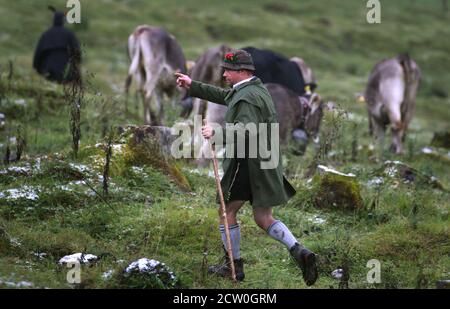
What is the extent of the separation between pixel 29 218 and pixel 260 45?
26150 mm

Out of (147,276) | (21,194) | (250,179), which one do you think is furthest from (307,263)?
(21,194)

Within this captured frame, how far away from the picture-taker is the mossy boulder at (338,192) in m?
8.70

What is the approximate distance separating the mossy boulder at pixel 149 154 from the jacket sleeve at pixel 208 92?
2.28m

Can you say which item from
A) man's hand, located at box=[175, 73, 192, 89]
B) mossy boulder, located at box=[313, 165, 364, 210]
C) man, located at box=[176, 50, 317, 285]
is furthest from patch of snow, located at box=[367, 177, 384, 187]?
man's hand, located at box=[175, 73, 192, 89]

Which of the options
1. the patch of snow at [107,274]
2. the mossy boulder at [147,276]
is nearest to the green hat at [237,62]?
the mossy boulder at [147,276]

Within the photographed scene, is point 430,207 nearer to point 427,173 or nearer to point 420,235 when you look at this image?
point 420,235

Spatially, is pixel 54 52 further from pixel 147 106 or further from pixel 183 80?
pixel 183 80

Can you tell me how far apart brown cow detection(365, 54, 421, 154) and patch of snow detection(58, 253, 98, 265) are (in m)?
9.66

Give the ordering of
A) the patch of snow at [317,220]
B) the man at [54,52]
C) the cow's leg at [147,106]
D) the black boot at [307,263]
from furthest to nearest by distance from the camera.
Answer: the man at [54,52]
the cow's leg at [147,106]
the patch of snow at [317,220]
the black boot at [307,263]

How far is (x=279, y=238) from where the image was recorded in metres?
6.27

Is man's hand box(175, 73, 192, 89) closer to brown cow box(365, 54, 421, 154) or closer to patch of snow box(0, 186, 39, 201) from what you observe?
patch of snow box(0, 186, 39, 201)

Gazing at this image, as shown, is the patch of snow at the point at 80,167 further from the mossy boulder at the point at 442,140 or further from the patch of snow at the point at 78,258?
the mossy boulder at the point at 442,140

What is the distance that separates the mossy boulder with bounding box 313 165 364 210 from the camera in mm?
8703

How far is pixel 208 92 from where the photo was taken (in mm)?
6664
